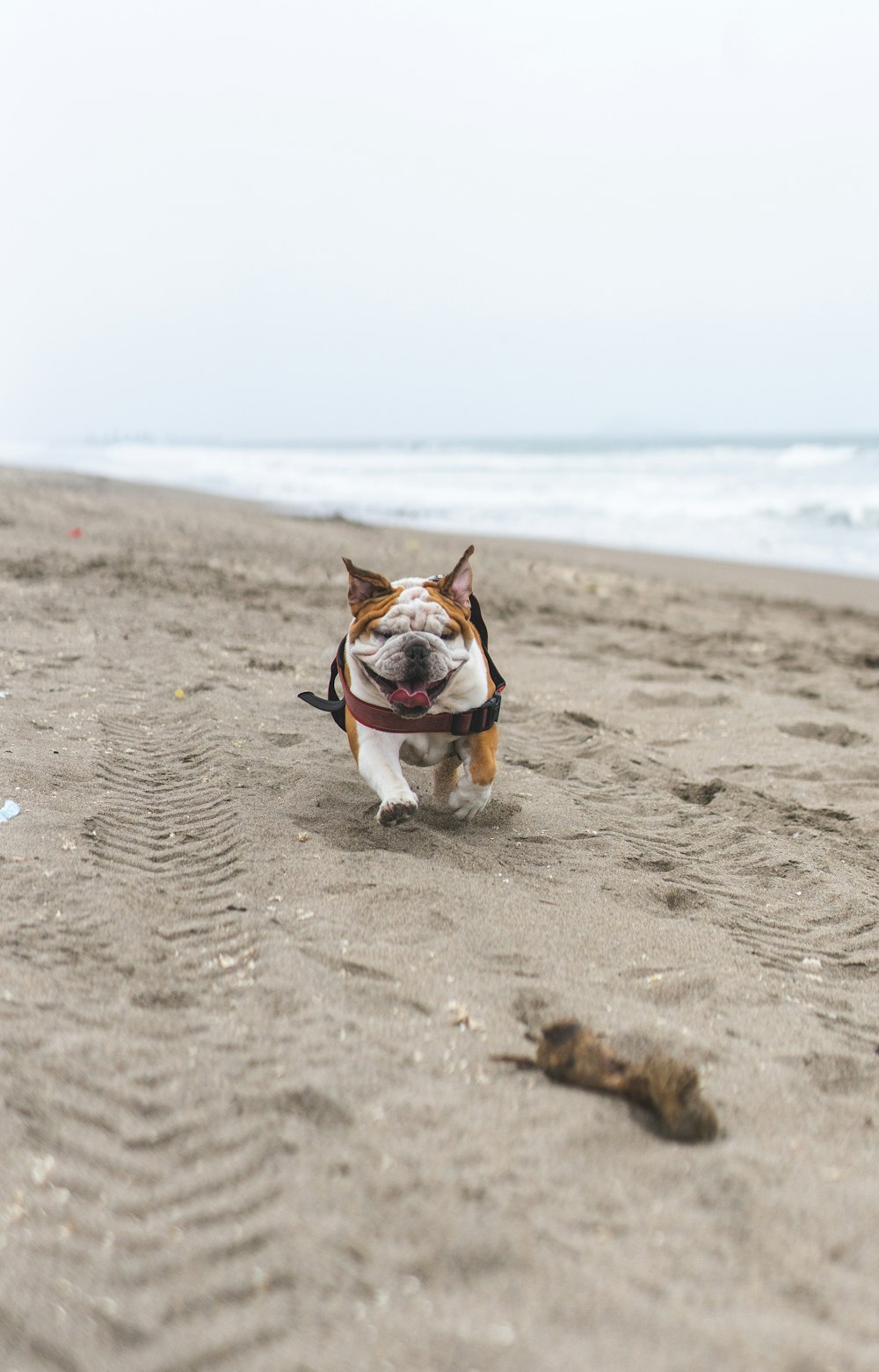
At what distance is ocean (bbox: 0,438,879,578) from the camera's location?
62.3ft

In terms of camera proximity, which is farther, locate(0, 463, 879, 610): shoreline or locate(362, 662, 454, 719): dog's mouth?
locate(0, 463, 879, 610): shoreline

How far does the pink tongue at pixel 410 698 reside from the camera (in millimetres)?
3758

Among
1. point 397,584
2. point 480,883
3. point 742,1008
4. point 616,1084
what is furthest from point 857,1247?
point 397,584

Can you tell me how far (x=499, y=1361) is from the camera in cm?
159

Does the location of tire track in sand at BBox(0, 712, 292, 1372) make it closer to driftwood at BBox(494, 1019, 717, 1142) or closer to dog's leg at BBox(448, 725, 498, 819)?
driftwood at BBox(494, 1019, 717, 1142)

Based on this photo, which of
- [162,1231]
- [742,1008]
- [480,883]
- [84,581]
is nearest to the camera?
[162,1231]

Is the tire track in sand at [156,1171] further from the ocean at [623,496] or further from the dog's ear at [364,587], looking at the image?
the ocean at [623,496]

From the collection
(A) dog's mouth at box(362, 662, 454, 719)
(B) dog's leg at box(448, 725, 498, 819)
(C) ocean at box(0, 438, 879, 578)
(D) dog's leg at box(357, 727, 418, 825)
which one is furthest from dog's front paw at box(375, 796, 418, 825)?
(C) ocean at box(0, 438, 879, 578)

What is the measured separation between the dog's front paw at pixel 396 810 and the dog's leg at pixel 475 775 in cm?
42

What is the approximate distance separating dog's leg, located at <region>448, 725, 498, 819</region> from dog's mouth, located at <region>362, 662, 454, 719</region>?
0.42 m

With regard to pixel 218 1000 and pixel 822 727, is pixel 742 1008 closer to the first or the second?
pixel 218 1000

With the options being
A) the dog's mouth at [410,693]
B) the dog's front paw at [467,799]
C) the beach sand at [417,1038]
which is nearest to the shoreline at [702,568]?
the beach sand at [417,1038]

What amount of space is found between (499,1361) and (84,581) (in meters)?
8.88

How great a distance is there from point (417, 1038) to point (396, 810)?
139cm
